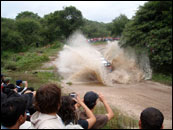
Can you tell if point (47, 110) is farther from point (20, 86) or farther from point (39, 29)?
point (39, 29)

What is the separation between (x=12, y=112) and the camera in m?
2.19

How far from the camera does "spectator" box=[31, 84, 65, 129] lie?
6.81 ft

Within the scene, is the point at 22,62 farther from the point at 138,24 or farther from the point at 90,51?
the point at 138,24

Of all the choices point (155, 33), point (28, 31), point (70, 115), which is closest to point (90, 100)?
point (70, 115)

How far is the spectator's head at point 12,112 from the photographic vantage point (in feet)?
7.09

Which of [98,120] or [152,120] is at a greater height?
[152,120]

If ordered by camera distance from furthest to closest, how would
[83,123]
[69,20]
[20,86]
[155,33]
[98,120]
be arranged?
[69,20] < [155,33] < [20,86] < [98,120] < [83,123]

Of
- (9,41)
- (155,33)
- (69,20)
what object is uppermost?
(69,20)

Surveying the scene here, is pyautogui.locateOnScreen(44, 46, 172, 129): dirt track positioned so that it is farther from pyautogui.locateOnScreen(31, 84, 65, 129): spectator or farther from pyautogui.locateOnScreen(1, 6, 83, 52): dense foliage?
pyautogui.locateOnScreen(1, 6, 83, 52): dense foliage

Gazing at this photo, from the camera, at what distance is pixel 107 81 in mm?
18859

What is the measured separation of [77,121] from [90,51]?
2186 centimetres

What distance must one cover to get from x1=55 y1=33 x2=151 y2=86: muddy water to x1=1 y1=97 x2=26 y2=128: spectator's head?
1634cm

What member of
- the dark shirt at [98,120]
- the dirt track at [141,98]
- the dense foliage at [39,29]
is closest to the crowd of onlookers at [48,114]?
the dark shirt at [98,120]

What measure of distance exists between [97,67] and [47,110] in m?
17.4
